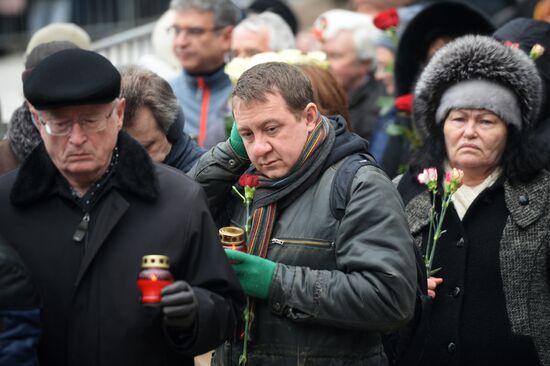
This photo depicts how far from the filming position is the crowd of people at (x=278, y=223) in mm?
3379

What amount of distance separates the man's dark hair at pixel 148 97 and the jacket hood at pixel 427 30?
1.98 meters

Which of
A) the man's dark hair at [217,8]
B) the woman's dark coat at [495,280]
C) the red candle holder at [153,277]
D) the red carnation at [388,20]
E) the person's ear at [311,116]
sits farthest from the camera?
the man's dark hair at [217,8]

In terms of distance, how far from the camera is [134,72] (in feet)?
16.0

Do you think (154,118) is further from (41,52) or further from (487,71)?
(487,71)

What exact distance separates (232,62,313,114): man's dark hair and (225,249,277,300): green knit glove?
57 cm

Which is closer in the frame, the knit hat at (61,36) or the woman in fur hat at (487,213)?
the woman in fur hat at (487,213)

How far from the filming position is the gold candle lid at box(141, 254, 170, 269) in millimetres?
3193

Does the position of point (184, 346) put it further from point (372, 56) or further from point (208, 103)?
point (372, 56)

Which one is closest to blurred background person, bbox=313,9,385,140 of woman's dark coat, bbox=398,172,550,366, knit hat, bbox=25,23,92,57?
knit hat, bbox=25,23,92,57

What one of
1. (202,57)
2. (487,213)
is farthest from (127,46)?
(487,213)

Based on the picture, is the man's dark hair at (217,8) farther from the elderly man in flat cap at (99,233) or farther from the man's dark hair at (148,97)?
the elderly man in flat cap at (99,233)

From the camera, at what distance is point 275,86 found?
3795mm

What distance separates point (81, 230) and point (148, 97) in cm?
144

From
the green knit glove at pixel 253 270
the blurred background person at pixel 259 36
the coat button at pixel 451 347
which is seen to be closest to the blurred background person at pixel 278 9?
the blurred background person at pixel 259 36
